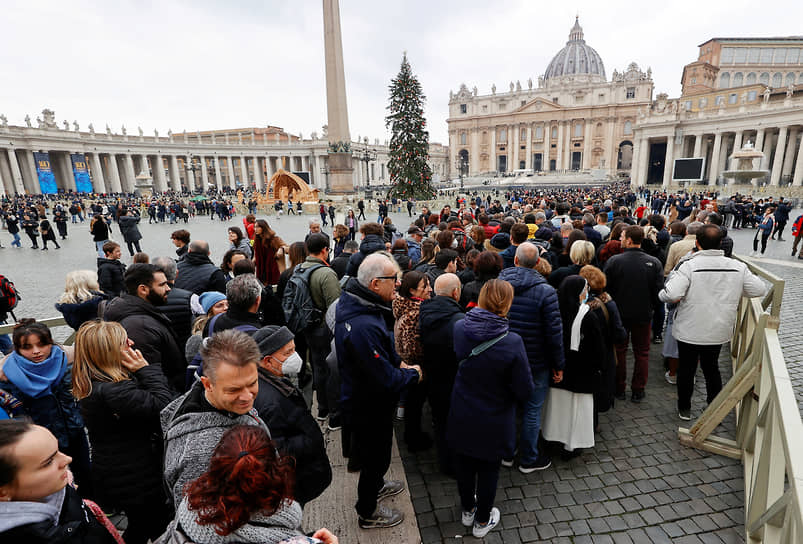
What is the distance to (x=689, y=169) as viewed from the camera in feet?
114

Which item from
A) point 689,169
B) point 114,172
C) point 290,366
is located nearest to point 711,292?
point 290,366

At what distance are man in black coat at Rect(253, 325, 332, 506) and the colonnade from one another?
157 feet

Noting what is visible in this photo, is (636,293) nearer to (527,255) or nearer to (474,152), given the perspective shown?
(527,255)

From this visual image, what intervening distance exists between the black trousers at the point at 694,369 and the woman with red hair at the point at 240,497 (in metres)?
4.31

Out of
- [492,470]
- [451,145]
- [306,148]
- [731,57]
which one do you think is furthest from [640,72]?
[492,470]

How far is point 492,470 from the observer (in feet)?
9.18

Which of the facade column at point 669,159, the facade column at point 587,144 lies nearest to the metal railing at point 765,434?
the facade column at point 669,159

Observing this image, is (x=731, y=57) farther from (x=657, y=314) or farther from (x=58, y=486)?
(x=58, y=486)

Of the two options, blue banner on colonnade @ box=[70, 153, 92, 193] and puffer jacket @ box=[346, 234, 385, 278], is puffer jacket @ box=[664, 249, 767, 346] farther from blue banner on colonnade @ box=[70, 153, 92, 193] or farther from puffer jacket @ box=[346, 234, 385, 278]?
blue banner on colonnade @ box=[70, 153, 92, 193]

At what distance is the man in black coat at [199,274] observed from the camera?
4.39 meters

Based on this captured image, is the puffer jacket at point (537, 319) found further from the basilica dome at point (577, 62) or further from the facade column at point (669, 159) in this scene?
the basilica dome at point (577, 62)

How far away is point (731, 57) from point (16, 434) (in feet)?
275

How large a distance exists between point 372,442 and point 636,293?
11.3 ft

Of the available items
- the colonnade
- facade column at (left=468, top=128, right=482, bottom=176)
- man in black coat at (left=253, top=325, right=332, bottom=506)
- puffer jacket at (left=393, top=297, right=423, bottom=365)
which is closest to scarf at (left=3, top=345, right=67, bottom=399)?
man in black coat at (left=253, top=325, right=332, bottom=506)
